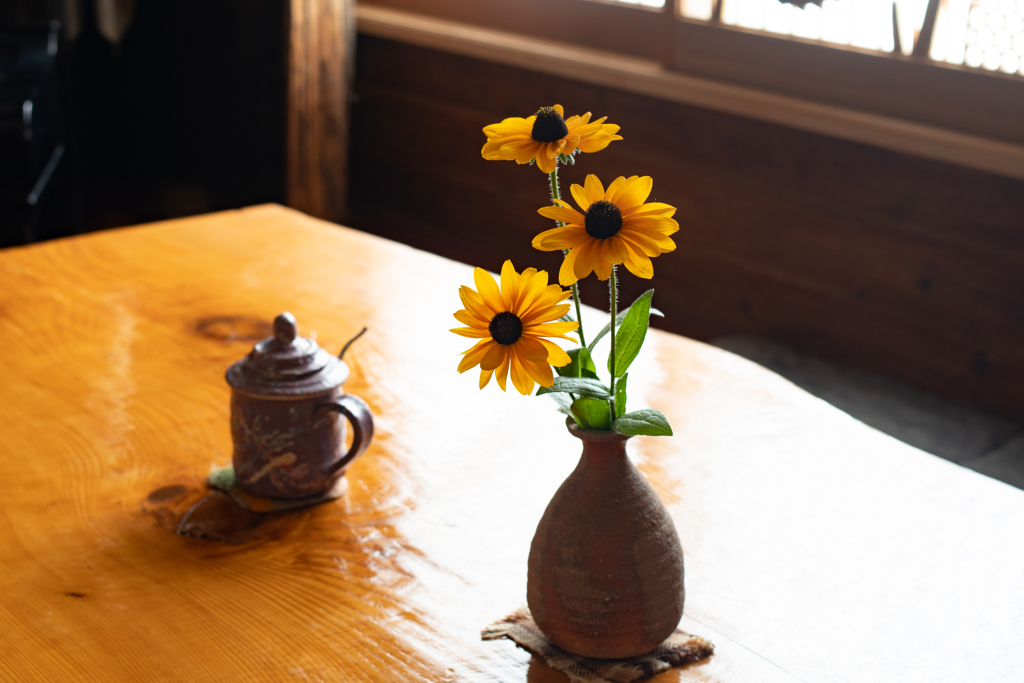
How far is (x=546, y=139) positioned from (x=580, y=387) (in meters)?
0.16

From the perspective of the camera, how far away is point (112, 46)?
373 centimetres

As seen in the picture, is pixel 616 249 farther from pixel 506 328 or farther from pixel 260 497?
pixel 260 497

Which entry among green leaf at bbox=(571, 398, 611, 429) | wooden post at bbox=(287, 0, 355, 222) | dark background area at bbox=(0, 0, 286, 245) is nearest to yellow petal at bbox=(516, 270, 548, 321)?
green leaf at bbox=(571, 398, 611, 429)

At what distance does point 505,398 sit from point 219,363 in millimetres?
362

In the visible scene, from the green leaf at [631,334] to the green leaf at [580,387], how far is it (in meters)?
0.03

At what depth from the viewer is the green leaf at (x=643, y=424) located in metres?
0.62

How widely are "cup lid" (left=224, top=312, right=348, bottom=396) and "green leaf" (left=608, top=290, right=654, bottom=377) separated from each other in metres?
0.35

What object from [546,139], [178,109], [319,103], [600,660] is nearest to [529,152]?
[546,139]

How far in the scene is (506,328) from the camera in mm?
583

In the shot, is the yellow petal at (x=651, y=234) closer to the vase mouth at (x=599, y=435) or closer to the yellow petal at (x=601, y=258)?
the yellow petal at (x=601, y=258)

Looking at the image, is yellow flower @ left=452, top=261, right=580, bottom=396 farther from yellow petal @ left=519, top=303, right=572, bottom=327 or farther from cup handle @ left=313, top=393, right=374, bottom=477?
cup handle @ left=313, top=393, right=374, bottom=477

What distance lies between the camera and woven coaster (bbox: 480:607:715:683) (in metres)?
0.73

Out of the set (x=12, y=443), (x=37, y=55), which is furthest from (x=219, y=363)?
(x=37, y=55)

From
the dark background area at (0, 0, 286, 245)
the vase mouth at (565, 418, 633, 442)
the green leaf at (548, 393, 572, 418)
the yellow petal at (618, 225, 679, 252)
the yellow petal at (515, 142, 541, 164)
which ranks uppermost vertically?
the yellow petal at (515, 142, 541, 164)
